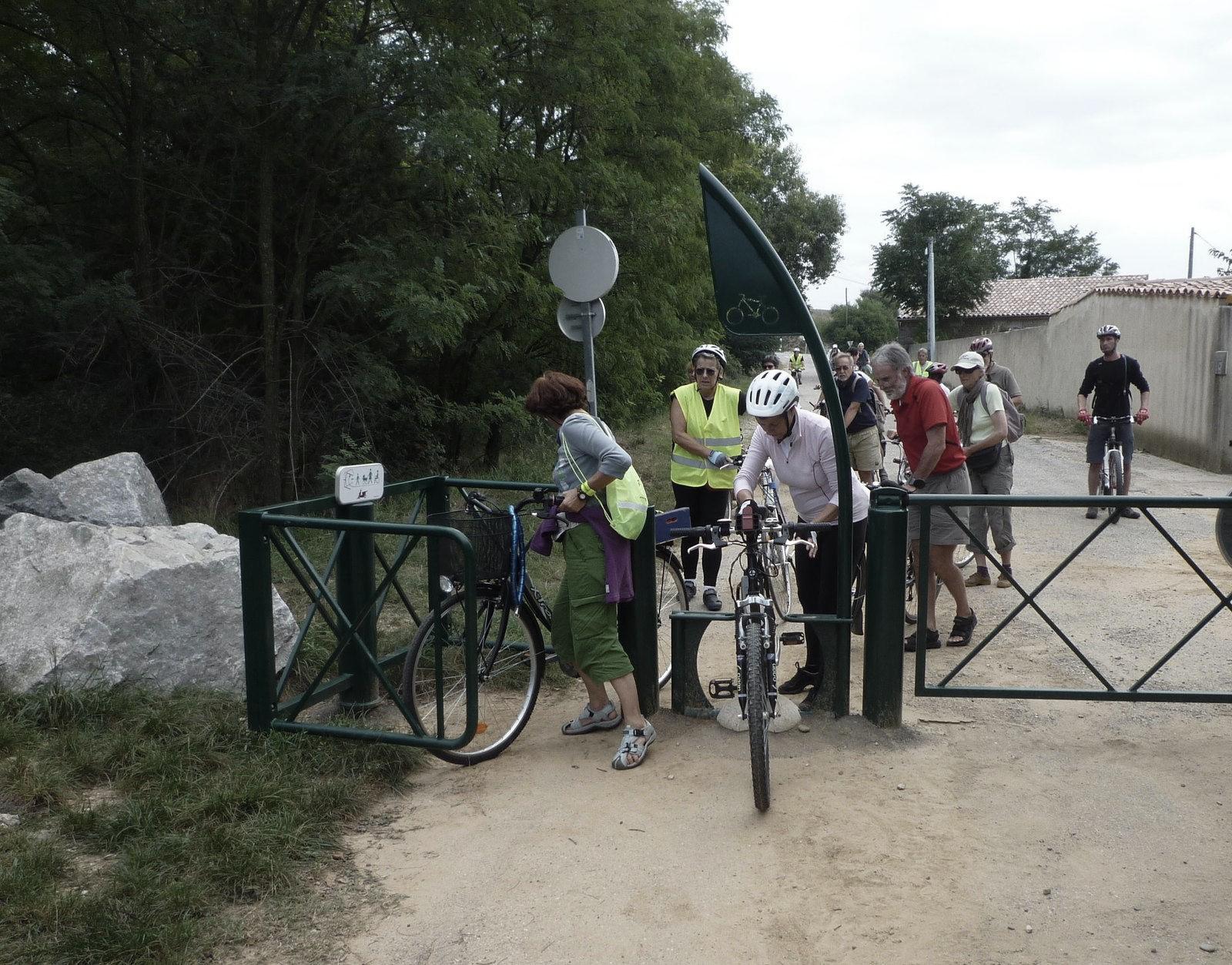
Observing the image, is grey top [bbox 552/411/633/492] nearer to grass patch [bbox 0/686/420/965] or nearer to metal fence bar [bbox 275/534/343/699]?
metal fence bar [bbox 275/534/343/699]

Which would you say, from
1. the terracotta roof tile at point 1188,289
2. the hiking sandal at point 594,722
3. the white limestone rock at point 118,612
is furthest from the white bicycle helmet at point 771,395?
the terracotta roof tile at point 1188,289

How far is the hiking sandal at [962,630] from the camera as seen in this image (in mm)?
6305

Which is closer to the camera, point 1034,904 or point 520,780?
point 1034,904

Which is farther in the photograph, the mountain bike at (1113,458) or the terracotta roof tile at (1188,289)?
the terracotta roof tile at (1188,289)

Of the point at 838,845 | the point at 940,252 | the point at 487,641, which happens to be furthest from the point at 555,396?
the point at 940,252

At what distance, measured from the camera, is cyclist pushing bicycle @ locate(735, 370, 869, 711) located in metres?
5.05

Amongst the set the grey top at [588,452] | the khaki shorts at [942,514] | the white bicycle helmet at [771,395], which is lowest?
the khaki shorts at [942,514]

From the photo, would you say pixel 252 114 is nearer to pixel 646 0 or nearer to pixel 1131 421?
pixel 646 0

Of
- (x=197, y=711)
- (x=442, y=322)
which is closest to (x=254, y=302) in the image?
(x=442, y=322)

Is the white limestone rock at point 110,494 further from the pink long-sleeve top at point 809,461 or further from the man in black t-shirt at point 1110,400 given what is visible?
the man in black t-shirt at point 1110,400

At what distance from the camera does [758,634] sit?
4254mm

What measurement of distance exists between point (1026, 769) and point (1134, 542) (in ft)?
19.0

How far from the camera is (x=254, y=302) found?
1091 centimetres

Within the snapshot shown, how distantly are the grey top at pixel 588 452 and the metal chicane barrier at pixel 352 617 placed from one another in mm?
468
